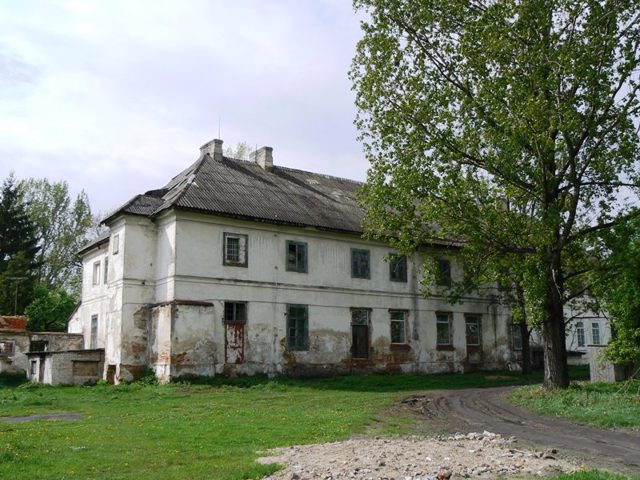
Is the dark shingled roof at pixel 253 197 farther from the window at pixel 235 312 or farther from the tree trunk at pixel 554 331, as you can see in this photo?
the tree trunk at pixel 554 331

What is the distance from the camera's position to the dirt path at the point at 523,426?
9.97 m

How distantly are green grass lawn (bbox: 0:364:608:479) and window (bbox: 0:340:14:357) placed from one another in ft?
15.2

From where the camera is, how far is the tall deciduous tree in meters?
17.0

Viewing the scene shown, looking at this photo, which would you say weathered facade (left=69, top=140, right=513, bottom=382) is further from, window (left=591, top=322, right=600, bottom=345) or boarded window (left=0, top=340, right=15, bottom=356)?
window (left=591, top=322, right=600, bottom=345)

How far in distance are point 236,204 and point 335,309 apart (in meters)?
6.24

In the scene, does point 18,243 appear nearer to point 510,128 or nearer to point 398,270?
point 398,270

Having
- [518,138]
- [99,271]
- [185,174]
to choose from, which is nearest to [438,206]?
[518,138]

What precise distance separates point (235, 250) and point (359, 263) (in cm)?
616

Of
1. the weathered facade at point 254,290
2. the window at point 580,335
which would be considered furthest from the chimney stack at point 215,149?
the window at point 580,335

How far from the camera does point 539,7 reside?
17.1 metres

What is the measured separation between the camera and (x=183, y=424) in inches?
526

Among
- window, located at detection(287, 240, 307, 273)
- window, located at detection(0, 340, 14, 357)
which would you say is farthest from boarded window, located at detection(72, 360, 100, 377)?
window, located at detection(287, 240, 307, 273)

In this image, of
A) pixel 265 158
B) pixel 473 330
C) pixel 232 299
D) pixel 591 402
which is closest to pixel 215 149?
pixel 265 158

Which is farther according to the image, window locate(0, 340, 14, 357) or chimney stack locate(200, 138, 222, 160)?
chimney stack locate(200, 138, 222, 160)
